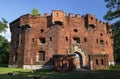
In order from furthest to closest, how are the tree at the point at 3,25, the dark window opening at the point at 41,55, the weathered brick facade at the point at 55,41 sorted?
the tree at the point at 3,25 < the dark window opening at the point at 41,55 < the weathered brick facade at the point at 55,41

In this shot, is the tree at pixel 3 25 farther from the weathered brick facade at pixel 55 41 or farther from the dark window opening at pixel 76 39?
the dark window opening at pixel 76 39

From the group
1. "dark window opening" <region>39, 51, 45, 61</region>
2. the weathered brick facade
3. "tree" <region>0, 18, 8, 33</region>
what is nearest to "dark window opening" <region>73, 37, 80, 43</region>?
the weathered brick facade

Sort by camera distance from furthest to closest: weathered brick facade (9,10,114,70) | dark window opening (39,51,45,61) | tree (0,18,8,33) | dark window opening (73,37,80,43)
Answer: tree (0,18,8,33), dark window opening (73,37,80,43), dark window opening (39,51,45,61), weathered brick facade (9,10,114,70)

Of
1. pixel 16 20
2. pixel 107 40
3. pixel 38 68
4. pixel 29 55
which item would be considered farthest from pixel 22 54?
pixel 107 40

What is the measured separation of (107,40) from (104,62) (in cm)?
726

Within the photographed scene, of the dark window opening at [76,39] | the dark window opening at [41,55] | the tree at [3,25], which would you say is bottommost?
the dark window opening at [41,55]

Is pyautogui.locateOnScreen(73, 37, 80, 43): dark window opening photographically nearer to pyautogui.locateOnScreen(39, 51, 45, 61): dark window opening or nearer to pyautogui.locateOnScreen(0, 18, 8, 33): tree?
pyautogui.locateOnScreen(39, 51, 45, 61): dark window opening

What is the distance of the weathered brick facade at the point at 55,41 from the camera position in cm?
3288

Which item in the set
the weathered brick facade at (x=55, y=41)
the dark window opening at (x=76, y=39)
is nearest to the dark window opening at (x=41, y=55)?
the weathered brick facade at (x=55, y=41)

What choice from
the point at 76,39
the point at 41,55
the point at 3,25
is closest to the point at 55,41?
the point at 41,55

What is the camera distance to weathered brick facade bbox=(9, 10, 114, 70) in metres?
32.9

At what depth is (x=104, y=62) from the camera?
3262 centimetres

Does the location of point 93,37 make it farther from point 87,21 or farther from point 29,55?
point 29,55

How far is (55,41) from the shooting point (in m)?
33.3
